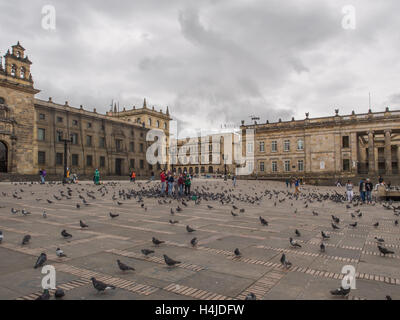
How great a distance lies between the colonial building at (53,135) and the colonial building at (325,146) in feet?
78.4

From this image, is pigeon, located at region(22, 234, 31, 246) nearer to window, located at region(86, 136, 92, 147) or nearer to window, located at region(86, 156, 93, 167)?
window, located at region(86, 156, 93, 167)

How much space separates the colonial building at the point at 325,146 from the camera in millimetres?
45219

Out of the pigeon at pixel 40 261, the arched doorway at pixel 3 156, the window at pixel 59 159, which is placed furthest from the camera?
the window at pixel 59 159

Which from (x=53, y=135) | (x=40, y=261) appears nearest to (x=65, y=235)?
(x=40, y=261)

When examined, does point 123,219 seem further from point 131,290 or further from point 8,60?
point 8,60

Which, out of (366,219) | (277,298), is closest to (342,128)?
(366,219)

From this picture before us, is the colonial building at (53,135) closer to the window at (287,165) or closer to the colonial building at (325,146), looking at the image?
the colonial building at (325,146)

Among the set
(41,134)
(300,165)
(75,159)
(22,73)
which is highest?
(22,73)

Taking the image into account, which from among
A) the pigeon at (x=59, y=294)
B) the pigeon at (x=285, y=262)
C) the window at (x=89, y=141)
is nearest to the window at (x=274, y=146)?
the window at (x=89, y=141)

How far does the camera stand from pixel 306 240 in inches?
259

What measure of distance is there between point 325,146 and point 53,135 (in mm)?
43962

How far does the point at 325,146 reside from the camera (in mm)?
49406

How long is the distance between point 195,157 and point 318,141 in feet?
162

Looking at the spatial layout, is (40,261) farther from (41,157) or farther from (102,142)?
(102,142)
